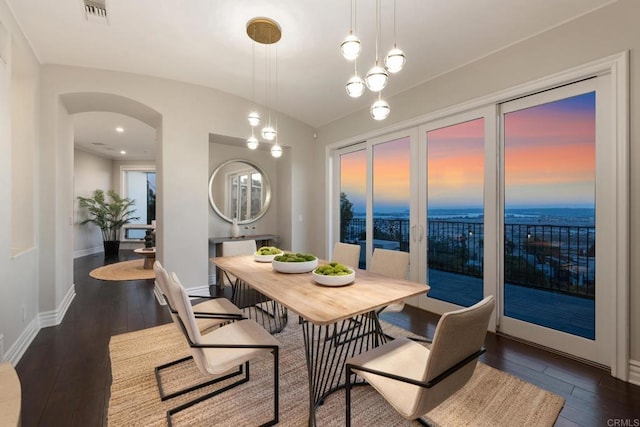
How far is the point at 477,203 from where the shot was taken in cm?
314

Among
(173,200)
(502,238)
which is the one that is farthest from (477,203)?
(173,200)

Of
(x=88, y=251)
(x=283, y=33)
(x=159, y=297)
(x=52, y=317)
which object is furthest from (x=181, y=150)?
(x=88, y=251)

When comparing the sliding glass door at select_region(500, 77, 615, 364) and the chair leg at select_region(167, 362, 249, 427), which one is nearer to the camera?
the chair leg at select_region(167, 362, 249, 427)

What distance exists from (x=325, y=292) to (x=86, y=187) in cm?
871

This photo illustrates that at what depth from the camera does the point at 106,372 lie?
7.22 feet

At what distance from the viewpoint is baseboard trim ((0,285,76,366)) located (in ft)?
7.66

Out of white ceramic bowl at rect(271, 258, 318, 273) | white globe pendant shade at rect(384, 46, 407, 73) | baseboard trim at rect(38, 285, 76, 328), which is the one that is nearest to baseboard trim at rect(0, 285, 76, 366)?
baseboard trim at rect(38, 285, 76, 328)

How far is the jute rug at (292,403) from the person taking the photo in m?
1.69

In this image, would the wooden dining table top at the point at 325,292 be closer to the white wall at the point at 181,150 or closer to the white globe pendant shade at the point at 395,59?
the white globe pendant shade at the point at 395,59

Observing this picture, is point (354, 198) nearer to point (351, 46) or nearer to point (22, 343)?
point (351, 46)

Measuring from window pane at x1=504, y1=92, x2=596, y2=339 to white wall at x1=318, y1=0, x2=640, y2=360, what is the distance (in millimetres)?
293

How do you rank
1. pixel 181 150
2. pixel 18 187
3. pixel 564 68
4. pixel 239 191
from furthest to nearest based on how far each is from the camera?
1. pixel 239 191
2. pixel 181 150
3. pixel 18 187
4. pixel 564 68

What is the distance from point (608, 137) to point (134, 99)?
4776mm

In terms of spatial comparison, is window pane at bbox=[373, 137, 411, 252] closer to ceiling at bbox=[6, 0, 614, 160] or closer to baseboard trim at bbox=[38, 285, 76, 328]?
ceiling at bbox=[6, 0, 614, 160]
